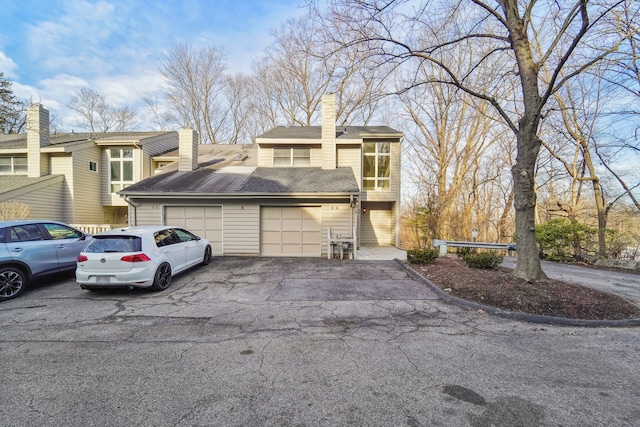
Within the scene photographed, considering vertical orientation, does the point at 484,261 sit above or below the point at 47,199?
below

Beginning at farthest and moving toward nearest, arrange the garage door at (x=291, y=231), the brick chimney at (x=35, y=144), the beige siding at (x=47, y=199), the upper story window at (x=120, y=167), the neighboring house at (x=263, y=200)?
the upper story window at (x=120, y=167), the brick chimney at (x=35, y=144), the beige siding at (x=47, y=199), the garage door at (x=291, y=231), the neighboring house at (x=263, y=200)

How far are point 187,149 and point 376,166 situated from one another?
956 cm

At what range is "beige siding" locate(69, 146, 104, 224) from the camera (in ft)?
46.6

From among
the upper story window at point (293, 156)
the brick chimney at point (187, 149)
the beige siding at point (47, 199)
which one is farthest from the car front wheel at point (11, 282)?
the upper story window at point (293, 156)

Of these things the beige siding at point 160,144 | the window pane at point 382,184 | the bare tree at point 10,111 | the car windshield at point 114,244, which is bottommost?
the car windshield at point 114,244

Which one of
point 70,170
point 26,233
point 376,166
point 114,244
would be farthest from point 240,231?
point 70,170

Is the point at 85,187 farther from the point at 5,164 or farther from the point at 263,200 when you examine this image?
the point at 263,200

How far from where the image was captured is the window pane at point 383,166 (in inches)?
563

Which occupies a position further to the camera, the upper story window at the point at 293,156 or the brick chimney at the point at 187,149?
the upper story window at the point at 293,156

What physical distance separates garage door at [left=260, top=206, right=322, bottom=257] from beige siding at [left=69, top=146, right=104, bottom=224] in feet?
36.7

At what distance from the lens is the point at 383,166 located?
564 inches

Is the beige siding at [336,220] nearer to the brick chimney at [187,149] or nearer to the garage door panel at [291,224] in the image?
the garage door panel at [291,224]

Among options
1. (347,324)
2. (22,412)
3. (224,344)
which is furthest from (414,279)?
(22,412)

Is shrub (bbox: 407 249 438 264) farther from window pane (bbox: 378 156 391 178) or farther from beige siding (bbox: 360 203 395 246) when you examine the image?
window pane (bbox: 378 156 391 178)
